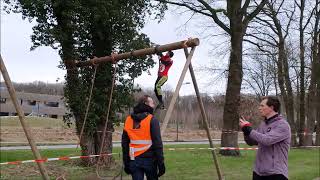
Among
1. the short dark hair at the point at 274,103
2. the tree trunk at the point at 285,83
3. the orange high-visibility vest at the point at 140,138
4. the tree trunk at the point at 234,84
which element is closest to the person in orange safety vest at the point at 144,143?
the orange high-visibility vest at the point at 140,138

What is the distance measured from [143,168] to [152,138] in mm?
488

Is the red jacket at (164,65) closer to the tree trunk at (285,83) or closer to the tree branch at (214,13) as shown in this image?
the tree branch at (214,13)

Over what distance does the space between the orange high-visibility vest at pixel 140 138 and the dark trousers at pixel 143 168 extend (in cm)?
10

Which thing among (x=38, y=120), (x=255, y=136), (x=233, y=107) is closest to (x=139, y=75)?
(x=233, y=107)

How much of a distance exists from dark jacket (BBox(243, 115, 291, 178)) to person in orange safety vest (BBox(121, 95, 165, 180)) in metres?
1.30

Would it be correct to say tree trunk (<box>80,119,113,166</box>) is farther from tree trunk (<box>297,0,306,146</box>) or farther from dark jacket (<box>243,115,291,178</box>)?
tree trunk (<box>297,0,306,146</box>)

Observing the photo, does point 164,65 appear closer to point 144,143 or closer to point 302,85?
point 144,143

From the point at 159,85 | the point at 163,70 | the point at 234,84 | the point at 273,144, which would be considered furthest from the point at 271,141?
the point at 234,84

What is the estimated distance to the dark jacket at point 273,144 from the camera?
20.8 feet

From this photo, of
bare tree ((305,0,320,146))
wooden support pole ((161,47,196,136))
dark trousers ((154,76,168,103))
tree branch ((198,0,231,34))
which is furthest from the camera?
bare tree ((305,0,320,146))

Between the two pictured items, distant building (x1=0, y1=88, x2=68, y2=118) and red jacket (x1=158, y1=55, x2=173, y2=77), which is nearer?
red jacket (x1=158, y1=55, x2=173, y2=77)

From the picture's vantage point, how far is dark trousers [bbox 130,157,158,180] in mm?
7039

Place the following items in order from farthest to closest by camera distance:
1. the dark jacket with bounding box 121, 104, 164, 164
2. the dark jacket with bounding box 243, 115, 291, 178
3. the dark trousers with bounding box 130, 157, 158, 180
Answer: the dark trousers with bounding box 130, 157, 158, 180 < the dark jacket with bounding box 121, 104, 164, 164 < the dark jacket with bounding box 243, 115, 291, 178

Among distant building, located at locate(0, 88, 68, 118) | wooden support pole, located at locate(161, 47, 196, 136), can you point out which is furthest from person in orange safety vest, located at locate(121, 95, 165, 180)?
distant building, located at locate(0, 88, 68, 118)
